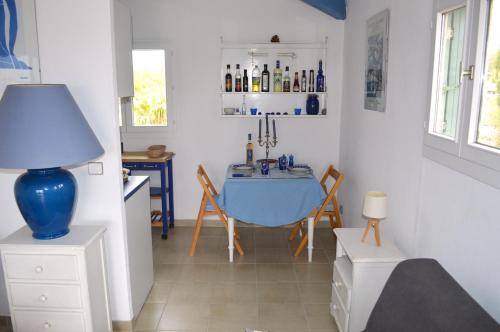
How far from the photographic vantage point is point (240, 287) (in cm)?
343

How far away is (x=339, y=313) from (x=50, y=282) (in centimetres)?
178

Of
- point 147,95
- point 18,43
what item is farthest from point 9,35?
point 147,95

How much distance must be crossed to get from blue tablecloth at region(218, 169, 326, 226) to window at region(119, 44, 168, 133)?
1495mm

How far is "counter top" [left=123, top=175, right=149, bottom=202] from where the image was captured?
276 cm

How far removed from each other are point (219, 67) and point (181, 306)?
2643mm

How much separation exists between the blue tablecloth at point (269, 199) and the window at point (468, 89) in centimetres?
161

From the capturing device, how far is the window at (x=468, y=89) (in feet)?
5.70

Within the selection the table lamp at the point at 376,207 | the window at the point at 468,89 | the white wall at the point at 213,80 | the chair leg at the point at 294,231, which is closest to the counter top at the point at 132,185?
the table lamp at the point at 376,207

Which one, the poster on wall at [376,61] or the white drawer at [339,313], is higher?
the poster on wall at [376,61]

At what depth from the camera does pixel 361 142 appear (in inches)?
151

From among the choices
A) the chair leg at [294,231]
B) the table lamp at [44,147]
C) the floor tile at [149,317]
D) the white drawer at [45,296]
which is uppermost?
the table lamp at [44,147]

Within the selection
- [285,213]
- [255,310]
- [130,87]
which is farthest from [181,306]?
[130,87]

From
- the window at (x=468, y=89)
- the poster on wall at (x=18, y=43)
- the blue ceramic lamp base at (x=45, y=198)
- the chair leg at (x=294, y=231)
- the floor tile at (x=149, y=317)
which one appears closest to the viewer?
the window at (x=468, y=89)

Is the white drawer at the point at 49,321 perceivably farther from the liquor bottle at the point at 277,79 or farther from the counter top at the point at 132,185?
the liquor bottle at the point at 277,79
